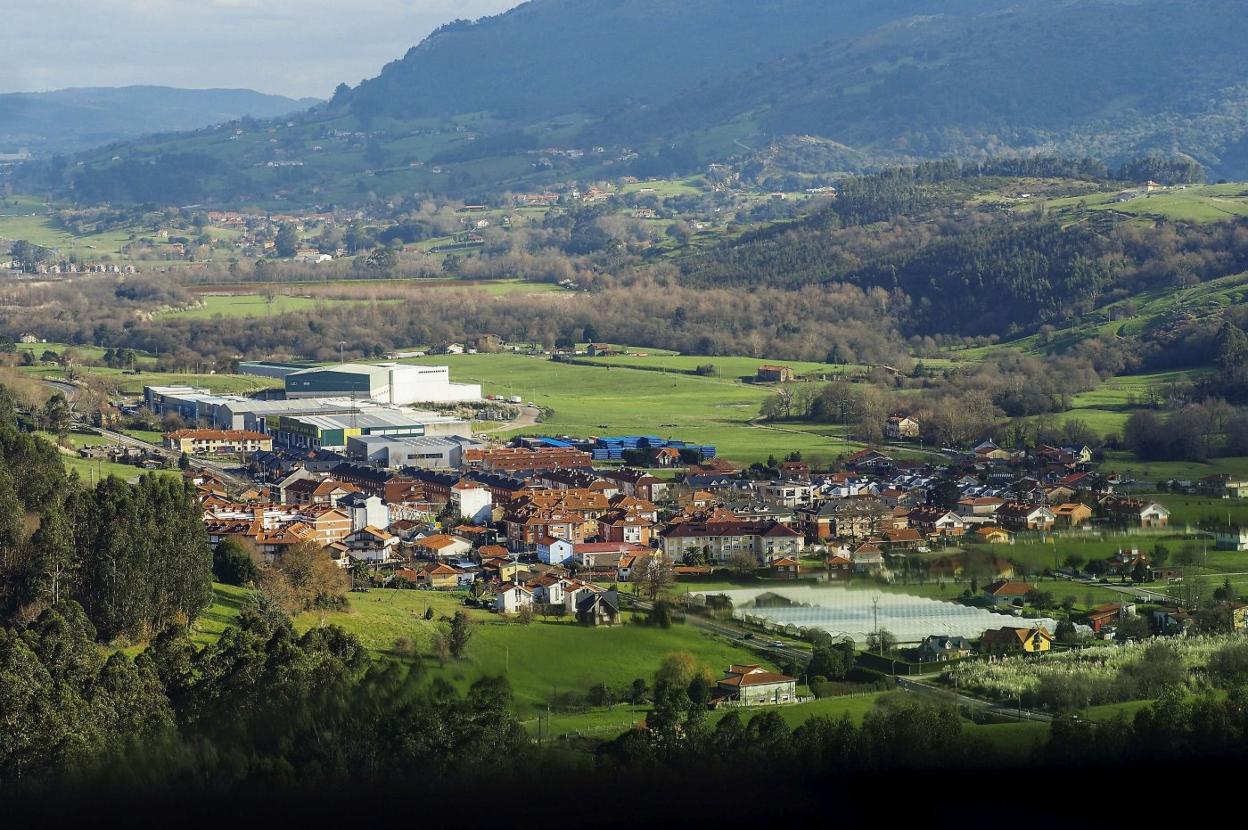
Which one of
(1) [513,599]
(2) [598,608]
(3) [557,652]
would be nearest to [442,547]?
(1) [513,599]

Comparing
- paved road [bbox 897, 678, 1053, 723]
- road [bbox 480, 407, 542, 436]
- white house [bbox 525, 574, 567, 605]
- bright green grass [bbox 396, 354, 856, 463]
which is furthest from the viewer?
road [bbox 480, 407, 542, 436]

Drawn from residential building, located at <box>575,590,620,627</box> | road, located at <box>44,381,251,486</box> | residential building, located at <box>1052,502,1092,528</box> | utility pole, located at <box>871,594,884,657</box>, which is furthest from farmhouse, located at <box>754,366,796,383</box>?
utility pole, located at <box>871,594,884,657</box>

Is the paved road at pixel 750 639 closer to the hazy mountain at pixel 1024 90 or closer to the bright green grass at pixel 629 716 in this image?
the bright green grass at pixel 629 716

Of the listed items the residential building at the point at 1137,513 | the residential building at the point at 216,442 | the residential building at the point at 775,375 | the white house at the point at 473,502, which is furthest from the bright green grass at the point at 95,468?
the residential building at the point at 775,375

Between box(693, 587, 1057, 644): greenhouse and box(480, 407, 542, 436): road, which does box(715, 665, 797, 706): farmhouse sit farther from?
box(480, 407, 542, 436): road

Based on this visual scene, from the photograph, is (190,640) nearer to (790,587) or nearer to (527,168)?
(790,587)

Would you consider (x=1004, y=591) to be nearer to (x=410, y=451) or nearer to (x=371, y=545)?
(x=371, y=545)
